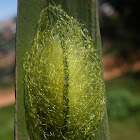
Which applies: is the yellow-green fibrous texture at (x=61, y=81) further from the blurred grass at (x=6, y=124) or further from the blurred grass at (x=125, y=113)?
the blurred grass at (x=6, y=124)

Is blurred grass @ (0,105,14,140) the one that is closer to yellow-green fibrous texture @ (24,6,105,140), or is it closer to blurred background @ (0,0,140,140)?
blurred background @ (0,0,140,140)

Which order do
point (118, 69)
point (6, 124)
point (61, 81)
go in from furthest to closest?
point (118, 69) → point (6, 124) → point (61, 81)

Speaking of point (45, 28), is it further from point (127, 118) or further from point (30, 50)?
point (127, 118)

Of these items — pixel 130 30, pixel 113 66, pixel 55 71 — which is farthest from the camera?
pixel 113 66

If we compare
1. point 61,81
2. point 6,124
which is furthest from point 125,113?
point 61,81

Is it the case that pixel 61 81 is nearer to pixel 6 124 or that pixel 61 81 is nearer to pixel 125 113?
pixel 125 113

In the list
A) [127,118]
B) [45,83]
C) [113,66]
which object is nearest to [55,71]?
[45,83]

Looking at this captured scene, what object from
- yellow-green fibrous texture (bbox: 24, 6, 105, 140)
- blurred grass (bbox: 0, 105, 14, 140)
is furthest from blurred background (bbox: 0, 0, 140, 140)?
yellow-green fibrous texture (bbox: 24, 6, 105, 140)

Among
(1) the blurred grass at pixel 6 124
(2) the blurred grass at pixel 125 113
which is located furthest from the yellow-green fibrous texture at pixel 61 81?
(1) the blurred grass at pixel 6 124
